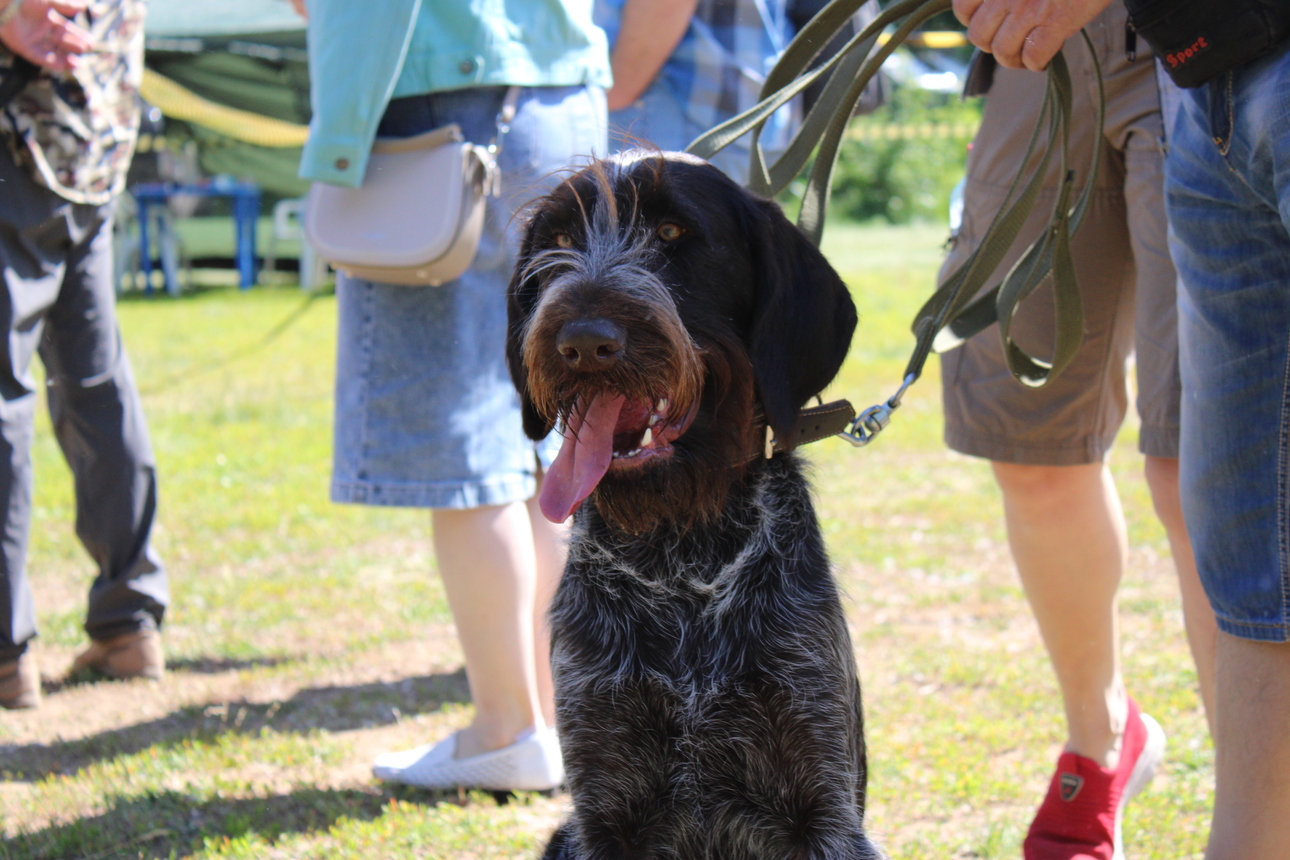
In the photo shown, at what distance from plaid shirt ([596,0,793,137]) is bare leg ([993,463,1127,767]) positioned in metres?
1.52

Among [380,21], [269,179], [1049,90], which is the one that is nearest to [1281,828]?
[1049,90]

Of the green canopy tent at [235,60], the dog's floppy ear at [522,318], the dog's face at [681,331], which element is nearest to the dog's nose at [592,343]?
the dog's face at [681,331]

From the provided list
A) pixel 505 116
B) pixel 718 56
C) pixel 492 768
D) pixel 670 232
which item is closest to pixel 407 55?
pixel 505 116

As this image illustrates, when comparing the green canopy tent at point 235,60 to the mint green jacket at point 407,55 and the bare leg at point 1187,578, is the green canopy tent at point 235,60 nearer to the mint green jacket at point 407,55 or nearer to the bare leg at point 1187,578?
the mint green jacket at point 407,55

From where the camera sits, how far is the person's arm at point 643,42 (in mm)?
3350

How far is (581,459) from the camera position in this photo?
2107mm

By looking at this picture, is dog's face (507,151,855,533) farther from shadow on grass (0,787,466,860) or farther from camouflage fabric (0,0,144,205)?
camouflage fabric (0,0,144,205)

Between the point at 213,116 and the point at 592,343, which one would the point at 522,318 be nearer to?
the point at 592,343

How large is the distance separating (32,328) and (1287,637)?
3519mm

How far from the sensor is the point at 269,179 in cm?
1673

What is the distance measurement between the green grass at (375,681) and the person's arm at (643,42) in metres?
1.50

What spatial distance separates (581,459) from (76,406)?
263cm

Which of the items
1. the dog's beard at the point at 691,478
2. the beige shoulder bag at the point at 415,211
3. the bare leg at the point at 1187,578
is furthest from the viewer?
the beige shoulder bag at the point at 415,211

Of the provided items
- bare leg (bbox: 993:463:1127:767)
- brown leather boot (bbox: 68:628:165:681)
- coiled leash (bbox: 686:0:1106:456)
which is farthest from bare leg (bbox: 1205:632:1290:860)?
brown leather boot (bbox: 68:628:165:681)
